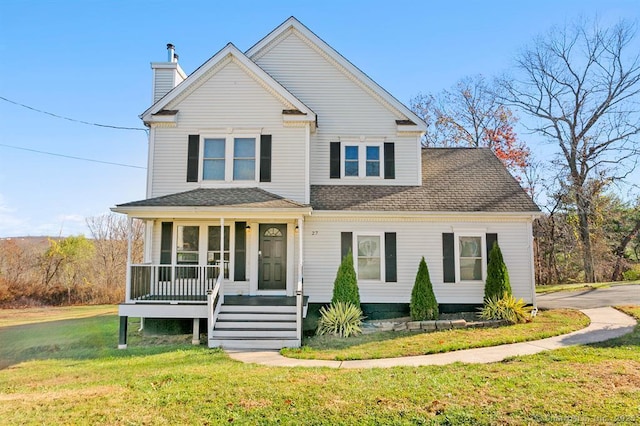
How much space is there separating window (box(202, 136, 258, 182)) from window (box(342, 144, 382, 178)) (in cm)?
311

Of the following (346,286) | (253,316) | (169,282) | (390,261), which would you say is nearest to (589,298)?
(390,261)

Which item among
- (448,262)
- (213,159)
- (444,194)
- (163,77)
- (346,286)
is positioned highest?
(163,77)

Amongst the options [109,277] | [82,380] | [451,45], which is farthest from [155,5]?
[109,277]

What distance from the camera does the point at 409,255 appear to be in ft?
40.2

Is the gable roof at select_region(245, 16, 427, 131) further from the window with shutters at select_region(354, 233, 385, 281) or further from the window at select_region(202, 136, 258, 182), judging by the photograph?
the window with shutters at select_region(354, 233, 385, 281)

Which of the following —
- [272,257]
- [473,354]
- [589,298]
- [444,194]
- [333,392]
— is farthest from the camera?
[589,298]

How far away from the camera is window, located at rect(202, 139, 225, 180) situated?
41.2ft

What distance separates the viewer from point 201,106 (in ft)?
41.4

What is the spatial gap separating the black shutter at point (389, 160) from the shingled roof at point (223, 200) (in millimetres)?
3712

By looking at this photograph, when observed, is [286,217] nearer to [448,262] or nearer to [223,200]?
[223,200]

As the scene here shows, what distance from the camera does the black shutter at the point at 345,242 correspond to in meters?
12.3

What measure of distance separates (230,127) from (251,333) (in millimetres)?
6334

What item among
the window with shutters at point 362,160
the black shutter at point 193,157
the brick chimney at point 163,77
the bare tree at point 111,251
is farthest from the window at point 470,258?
the bare tree at point 111,251

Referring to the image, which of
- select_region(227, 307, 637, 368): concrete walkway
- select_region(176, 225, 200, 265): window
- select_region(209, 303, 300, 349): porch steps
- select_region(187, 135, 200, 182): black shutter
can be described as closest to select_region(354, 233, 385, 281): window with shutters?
select_region(209, 303, 300, 349): porch steps
